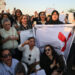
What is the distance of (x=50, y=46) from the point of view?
370cm

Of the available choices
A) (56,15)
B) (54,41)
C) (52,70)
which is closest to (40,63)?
(52,70)

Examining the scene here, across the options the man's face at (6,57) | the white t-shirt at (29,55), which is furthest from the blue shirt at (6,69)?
the white t-shirt at (29,55)

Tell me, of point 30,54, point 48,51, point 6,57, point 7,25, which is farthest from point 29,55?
point 7,25

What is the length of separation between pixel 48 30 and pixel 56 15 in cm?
82

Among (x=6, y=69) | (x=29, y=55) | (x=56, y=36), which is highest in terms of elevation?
(x=56, y=36)

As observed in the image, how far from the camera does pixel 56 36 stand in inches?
154

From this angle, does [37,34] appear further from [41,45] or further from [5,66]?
[5,66]

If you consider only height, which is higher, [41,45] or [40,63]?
A: [41,45]

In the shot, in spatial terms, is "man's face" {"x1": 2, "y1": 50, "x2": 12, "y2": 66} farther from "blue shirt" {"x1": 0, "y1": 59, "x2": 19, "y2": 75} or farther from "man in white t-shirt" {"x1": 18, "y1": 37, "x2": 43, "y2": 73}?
"man in white t-shirt" {"x1": 18, "y1": 37, "x2": 43, "y2": 73}

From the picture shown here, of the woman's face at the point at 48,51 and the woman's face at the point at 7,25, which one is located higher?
the woman's face at the point at 7,25

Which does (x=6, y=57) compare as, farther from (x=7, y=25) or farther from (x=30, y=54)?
(x=7, y=25)

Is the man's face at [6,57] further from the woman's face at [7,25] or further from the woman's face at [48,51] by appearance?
the woman's face at [48,51]

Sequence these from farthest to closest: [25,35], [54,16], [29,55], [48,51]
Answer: [54,16], [25,35], [48,51], [29,55]

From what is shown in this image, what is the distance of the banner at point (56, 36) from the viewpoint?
3.85 m
